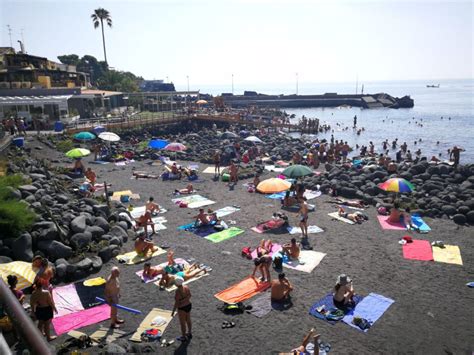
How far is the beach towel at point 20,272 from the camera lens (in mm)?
9476

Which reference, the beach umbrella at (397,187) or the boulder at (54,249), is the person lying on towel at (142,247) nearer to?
the boulder at (54,249)

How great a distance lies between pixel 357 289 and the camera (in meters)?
11.0

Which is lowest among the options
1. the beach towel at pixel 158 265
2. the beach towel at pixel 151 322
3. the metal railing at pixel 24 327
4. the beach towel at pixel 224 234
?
the beach towel at pixel 224 234

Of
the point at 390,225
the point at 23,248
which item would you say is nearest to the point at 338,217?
the point at 390,225

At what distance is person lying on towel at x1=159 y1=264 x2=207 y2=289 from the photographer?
11075 mm

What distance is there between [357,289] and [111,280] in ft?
22.9

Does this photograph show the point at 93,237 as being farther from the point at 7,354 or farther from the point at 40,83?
the point at 40,83

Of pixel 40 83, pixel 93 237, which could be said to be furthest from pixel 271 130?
pixel 93 237

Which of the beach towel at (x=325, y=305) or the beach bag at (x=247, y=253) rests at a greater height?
the beach bag at (x=247, y=253)

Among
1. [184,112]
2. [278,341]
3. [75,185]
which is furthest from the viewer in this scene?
[184,112]

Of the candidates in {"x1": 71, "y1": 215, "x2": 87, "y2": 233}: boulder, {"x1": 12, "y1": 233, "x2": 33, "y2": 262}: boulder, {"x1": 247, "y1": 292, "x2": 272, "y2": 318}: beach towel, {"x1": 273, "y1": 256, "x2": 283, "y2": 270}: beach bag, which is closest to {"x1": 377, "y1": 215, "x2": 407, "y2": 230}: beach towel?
{"x1": 273, "y1": 256, "x2": 283, "y2": 270}: beach bag

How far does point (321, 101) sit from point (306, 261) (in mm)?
96668

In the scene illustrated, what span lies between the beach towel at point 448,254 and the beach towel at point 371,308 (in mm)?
3725

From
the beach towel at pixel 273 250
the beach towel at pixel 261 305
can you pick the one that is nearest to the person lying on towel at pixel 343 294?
the beach towel at pixel 261 305
